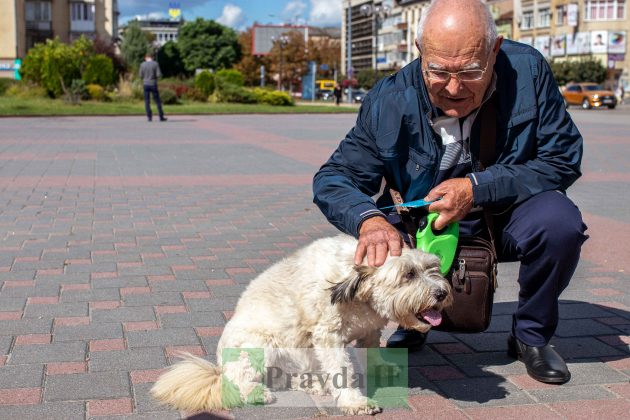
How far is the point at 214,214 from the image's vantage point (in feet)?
27.2

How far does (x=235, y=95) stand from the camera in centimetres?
4303

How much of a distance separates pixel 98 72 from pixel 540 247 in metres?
39.2

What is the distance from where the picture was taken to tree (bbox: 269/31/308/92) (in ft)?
293

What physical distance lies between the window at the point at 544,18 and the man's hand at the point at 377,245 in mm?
85909

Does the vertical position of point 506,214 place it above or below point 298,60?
below

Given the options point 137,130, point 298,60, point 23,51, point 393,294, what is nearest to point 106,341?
point 393,294

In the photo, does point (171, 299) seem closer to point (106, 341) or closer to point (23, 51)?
point (106, 341)

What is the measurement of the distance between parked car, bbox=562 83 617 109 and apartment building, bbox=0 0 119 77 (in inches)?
1603

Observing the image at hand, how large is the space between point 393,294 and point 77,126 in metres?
21.7

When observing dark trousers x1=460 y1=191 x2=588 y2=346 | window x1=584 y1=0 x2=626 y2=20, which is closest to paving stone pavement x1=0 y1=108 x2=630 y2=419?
dark trousers x1=460 y1=191 x2=588 y2=346

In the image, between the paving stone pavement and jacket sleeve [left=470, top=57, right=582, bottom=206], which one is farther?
jacket sleeve [left=470, top=57, right=582, bottom=206]

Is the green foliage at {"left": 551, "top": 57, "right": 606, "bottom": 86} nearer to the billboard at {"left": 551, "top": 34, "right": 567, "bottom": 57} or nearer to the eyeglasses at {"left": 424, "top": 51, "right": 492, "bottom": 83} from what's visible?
the billboard at {"left": 551, "top": 34, "right": 567, "bottom": 57}

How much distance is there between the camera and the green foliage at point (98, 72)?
131 ft

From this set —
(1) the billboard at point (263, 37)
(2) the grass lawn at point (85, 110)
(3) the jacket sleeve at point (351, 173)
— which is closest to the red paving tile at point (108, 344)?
(3) the jacket sleeve at point (351, 173)
